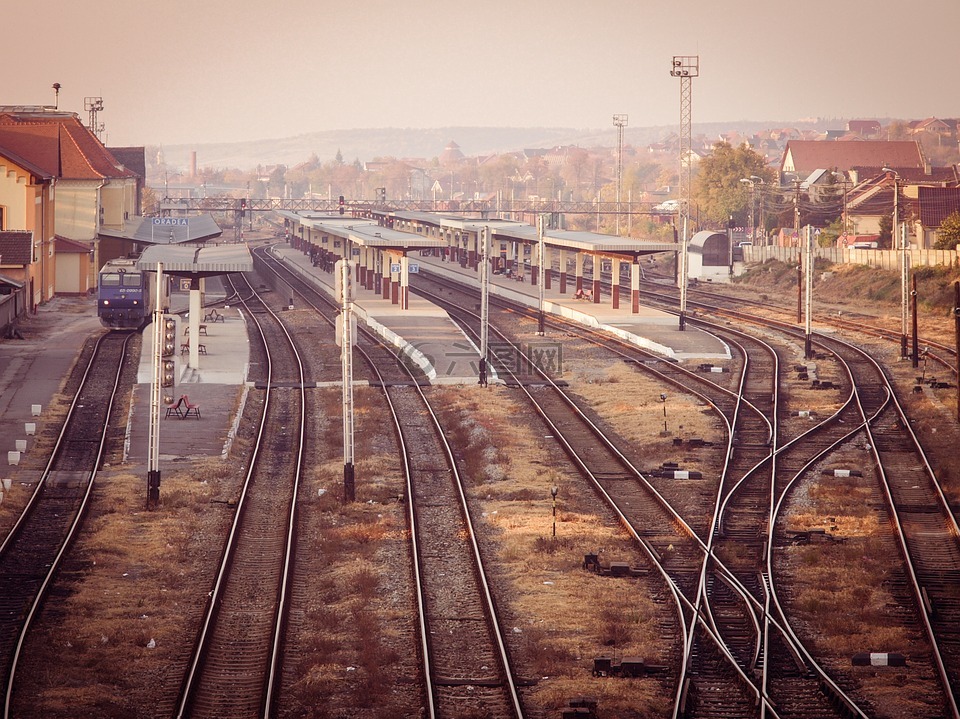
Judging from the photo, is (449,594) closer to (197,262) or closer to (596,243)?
(197,262)

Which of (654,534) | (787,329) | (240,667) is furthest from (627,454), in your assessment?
(787,329)

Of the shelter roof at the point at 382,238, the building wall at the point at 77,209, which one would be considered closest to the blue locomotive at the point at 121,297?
the shelter roof at the point at 382,238

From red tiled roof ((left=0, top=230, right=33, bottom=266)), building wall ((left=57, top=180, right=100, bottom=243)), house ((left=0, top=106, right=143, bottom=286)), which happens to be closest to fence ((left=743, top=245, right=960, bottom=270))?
red tiled roof ((left=0, top=230, right=33, bottom=266))

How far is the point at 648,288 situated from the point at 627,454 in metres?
46.0

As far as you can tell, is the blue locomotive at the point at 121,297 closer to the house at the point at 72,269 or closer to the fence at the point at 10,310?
the fence at the point at 10,310

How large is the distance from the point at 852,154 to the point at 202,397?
378 feet

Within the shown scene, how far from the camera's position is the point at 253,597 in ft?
55.7

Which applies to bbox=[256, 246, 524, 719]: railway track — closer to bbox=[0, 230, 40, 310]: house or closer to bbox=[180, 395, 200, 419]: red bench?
bbox=[180, 395, 200, 419]: red bench

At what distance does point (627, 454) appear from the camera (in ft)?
87.6

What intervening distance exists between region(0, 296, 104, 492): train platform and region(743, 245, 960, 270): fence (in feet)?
Result: 104

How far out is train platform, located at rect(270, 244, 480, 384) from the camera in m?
37.6

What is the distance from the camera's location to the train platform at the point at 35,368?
26.2 meters

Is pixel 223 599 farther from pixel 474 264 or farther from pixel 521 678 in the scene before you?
pixel 474 264

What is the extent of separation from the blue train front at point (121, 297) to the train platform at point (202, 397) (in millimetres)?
897
